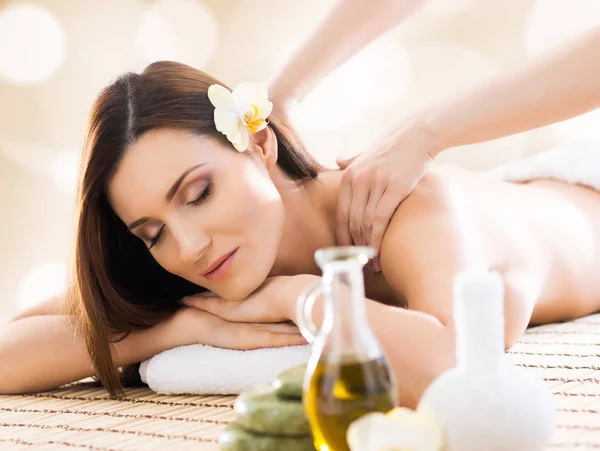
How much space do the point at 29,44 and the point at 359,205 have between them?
230 centimetres

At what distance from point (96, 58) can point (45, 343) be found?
211cm

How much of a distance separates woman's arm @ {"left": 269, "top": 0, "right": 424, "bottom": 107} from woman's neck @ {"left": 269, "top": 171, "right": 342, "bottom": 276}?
364 millimetres

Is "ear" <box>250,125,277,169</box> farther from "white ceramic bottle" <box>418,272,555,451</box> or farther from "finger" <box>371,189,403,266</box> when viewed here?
"white ceramic bottle" <box>418,272,555,451</box>

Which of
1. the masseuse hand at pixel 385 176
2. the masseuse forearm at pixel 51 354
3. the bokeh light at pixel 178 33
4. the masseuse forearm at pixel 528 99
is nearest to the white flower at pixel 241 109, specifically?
the masseuse hand at pixel 385 176

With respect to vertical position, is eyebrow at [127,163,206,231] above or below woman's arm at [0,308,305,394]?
above

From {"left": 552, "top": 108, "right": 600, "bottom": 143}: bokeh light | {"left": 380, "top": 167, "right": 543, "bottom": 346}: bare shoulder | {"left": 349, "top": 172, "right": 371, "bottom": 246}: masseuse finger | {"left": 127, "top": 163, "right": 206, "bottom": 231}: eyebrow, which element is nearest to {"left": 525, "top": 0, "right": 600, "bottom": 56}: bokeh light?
{"left": 552, "top": 108, "right": 600, "bottom": 143}: bokeh light

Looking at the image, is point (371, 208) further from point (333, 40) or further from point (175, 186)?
point (333, 40)

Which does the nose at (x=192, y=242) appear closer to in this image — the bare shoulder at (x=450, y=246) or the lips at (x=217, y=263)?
the lips at (x=217, y=263)

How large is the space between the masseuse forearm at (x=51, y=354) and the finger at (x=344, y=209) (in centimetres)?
46

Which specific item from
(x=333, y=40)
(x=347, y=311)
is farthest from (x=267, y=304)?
(x=333, y=40)

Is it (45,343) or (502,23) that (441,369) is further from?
(502,23)

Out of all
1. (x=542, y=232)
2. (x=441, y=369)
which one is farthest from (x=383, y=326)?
(x=542, y=232)

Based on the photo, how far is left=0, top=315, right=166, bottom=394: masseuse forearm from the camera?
1714 mm

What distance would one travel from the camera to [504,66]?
3375 millimetres
